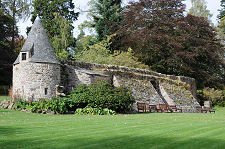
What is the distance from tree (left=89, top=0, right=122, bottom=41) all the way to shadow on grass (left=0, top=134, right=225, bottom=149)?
3146 centimetres

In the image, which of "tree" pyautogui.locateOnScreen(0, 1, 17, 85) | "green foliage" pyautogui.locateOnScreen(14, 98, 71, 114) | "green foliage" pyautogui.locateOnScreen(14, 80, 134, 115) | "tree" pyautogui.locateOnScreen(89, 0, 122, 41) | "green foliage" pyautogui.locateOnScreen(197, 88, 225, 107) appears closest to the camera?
"green foliage" pyautogui.locateOnScreen(14, 98, 71, 114)

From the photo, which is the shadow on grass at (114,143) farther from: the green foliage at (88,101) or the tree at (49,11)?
the tree at (49,11)

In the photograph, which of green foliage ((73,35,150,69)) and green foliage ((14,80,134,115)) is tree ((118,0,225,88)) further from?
green foliage ((14,80,134,115))

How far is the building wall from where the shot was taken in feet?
64.7

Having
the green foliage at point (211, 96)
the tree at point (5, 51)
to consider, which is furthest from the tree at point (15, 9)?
the green foliage at point (211, 96)

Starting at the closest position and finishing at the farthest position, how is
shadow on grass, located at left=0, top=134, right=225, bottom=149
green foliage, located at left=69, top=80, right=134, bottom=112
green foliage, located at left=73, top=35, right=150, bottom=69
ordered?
shadow on grass, located at left=0, top=134, right=225, bottom=149, green foliage, located at left=69, top=80, right=134, bottom=112, green foliage, located at left=73, top=35, right=150, bottom=69

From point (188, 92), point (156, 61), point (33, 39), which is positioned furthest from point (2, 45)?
point (188, 92)

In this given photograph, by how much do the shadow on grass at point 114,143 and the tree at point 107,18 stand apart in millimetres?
31461

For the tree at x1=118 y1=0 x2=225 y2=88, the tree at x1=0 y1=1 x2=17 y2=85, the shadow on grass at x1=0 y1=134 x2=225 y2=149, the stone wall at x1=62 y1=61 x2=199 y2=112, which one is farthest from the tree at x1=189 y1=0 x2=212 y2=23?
the shadow on grass at x1=0 y1=134 x2=225 y2=149

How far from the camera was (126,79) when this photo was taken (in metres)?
25.0

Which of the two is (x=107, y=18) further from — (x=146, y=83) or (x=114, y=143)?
(x=114, y=143)

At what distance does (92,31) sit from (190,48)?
13801 mm

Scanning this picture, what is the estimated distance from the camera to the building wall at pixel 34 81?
776 inches

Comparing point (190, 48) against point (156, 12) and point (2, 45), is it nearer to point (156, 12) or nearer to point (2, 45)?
point (156, 12)
